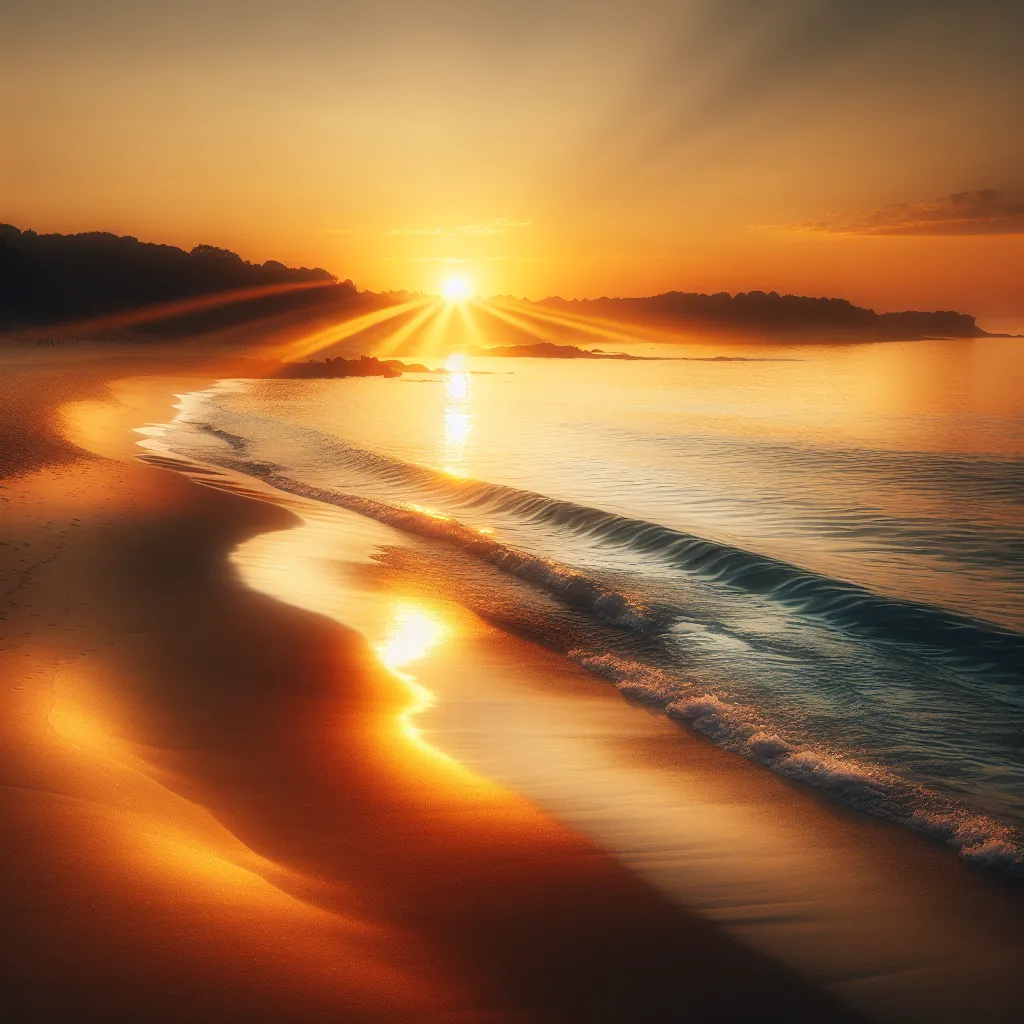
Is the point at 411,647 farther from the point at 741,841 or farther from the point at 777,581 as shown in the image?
the point at 777,581

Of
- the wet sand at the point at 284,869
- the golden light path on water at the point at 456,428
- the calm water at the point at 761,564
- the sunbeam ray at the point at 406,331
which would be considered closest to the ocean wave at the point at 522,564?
the calm water at the point at 761,564

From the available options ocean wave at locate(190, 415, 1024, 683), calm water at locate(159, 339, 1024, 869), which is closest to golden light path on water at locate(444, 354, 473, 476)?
calm water at locate(159, 339, 1024, 869)

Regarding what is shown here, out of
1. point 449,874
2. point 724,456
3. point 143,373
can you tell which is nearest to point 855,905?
point 449,874

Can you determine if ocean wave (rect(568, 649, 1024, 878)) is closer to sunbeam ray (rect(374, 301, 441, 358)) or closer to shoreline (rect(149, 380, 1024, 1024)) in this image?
shoreline (rect(149, 380, 1024, 1024))

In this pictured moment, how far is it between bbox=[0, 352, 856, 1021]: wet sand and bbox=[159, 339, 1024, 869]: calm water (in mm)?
2274

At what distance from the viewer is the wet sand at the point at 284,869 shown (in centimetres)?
335

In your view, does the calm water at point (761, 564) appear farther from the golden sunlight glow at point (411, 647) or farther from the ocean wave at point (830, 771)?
the golden sunlight glow at point (411, 647)

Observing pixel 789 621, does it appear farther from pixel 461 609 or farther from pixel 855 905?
pixel 855 905

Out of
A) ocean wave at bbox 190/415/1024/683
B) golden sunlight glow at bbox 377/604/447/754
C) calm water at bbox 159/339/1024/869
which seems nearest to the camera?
calm water at bbox 159/339/1024/869

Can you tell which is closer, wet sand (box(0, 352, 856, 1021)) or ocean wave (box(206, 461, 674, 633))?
wet sand (box(0, 352, 856, 1021))

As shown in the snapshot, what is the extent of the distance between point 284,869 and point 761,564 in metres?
9.26

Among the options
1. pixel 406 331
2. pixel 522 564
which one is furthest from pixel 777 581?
pixel 406 331

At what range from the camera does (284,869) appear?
14.0 feet

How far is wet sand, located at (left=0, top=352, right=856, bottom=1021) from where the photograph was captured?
3.35m
